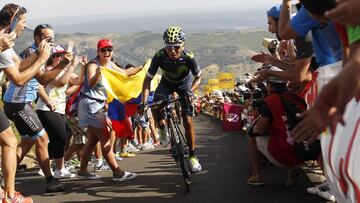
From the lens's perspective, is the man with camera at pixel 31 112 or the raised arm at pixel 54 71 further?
the man with camera at pixel 31 112

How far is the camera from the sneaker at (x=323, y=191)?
552cm

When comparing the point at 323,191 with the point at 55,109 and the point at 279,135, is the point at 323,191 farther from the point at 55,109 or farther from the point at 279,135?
the point at 55,109

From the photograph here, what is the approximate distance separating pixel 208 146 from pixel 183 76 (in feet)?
16.4

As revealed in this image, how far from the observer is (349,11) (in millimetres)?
1638

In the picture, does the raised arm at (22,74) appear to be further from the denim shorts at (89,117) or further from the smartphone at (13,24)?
the denim shorts at (89,117)

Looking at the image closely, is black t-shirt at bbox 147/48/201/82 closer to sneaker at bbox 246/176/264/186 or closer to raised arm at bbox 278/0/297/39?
sneaker at bbox 246/176/264/186

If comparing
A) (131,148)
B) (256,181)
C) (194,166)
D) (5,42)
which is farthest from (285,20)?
(131,148)

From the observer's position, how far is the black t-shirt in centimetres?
772

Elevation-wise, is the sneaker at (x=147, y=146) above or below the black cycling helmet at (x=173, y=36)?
below

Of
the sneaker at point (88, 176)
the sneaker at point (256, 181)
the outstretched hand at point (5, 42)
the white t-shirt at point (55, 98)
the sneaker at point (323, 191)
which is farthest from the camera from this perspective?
the sneaker at point (88, 176)

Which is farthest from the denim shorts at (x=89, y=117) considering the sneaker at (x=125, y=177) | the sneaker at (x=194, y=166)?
the sneaker at (x=194, y=166)

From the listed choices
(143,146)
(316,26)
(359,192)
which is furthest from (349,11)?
(143,146)

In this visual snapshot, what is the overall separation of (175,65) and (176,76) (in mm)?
217

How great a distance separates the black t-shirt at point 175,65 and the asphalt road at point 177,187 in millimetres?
1802
